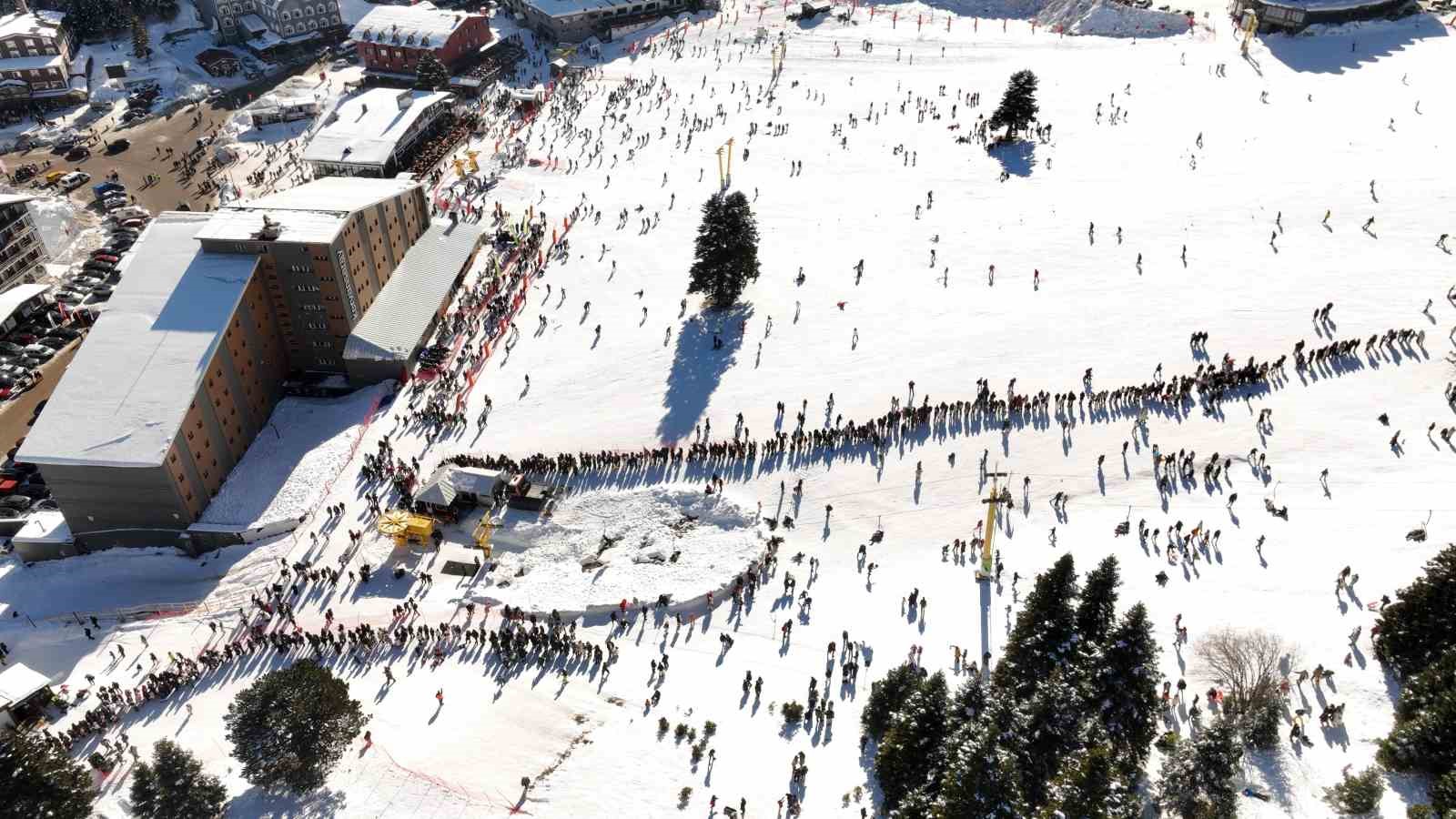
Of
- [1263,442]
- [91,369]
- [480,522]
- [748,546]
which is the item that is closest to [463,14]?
[91,369]

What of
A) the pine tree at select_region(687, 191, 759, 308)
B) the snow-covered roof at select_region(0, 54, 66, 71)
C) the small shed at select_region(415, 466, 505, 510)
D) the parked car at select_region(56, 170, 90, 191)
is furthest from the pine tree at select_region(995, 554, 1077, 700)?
the snow-covered roof at select_region(0, 54, 66, 71)

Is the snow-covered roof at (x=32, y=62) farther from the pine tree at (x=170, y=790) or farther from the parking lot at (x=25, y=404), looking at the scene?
the pine tree at (x=170, y=790)

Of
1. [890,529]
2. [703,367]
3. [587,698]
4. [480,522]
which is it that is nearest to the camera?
[587,698]

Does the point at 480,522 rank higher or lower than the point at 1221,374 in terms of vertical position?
lower

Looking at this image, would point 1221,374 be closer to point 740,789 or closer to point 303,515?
point 740,789

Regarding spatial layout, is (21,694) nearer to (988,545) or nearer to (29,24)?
(988,545)

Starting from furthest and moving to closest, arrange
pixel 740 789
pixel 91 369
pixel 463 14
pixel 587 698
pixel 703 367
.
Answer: pixel 463 14 < pixel 703 367 < pixel 91 369 < pixel 587 698 < pixel 740 789

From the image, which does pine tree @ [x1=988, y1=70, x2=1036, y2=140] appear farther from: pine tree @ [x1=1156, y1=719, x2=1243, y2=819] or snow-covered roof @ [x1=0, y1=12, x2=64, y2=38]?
snow-covered roof @ [x1=0, y1=12, x2=64, y2=38]
